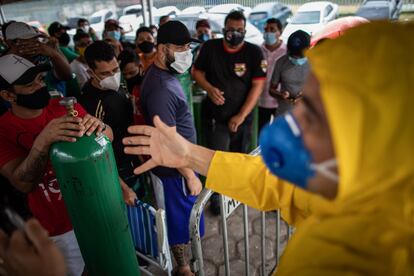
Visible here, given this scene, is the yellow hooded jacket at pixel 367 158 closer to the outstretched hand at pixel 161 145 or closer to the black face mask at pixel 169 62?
the outstretched hand at pixel 161 145

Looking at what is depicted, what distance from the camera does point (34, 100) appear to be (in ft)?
6.07

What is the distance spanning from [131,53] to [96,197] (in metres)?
2.37

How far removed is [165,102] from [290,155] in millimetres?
1608

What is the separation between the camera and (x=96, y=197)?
1.59 metres

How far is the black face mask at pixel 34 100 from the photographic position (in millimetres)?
1834

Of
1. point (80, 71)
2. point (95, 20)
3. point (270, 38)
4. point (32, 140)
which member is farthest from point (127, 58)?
point (95, 20)

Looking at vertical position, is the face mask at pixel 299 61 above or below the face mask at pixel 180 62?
below

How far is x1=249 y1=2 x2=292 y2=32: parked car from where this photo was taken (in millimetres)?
11102

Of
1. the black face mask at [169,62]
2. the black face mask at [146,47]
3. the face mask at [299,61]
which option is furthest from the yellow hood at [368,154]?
the black face mask at [146,47]

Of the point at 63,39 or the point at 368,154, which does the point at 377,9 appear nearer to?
the point at 63,39

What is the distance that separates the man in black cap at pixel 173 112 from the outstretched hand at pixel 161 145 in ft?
2.53

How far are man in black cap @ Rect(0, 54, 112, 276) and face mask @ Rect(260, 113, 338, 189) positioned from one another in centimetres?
103

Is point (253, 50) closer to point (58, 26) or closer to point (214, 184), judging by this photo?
point (214, 184)

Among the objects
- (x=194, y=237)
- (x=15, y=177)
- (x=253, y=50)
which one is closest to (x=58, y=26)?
(x=253, y=50)
